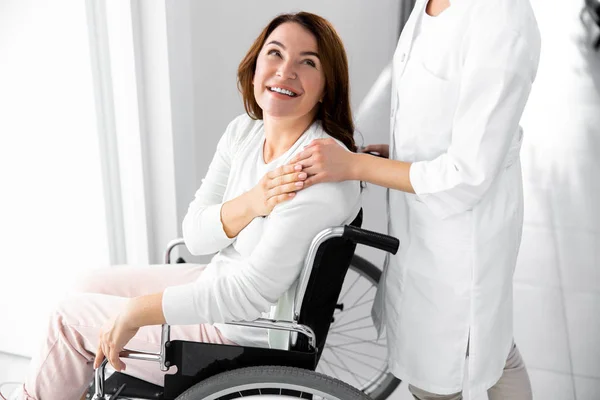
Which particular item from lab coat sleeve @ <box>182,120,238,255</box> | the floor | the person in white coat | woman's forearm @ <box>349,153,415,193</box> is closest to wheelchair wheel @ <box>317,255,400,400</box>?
the floor

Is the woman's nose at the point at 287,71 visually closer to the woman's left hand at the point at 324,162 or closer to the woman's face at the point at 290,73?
the woman's face at the point at 290,73

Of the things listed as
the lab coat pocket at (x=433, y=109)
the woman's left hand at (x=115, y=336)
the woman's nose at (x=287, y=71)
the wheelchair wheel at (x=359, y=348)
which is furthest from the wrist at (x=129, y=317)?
the wheelchair wheel at (x=359, y=348)

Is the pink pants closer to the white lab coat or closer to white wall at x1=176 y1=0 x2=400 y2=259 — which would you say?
the white lab coat

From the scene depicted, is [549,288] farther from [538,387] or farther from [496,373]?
[496,373]

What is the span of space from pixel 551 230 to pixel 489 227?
6.30ft

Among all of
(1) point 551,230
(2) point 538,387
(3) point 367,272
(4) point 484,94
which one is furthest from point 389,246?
(1) point 551,230

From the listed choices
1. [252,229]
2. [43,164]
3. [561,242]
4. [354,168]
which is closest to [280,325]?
[252,229]

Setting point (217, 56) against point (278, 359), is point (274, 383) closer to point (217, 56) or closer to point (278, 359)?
point (278, 359)

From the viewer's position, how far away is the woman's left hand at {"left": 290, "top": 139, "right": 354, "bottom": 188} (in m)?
1.16

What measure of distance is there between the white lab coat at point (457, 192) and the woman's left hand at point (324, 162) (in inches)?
5.1

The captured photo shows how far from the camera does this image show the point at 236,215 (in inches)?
51.1

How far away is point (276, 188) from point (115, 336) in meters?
0.40

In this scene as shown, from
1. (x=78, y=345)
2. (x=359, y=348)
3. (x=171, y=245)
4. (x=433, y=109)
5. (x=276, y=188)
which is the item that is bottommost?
(x=359, y=348)

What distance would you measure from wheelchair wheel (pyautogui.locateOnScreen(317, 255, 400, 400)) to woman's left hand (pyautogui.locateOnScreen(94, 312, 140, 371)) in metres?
0.76
